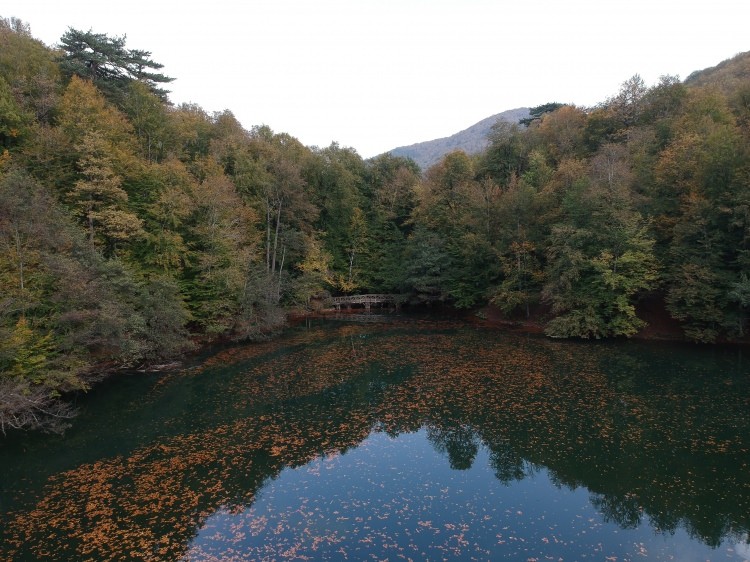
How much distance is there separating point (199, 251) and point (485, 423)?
23.6 meters

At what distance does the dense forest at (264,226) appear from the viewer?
66.1 feet

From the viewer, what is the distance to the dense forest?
20.2 m

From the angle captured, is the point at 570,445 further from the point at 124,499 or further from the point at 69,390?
the point at 69,390

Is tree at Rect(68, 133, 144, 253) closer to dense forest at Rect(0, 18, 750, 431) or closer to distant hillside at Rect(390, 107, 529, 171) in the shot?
dense forest at Rect(0, 18, 750, 431)

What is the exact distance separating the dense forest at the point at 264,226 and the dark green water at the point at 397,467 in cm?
446

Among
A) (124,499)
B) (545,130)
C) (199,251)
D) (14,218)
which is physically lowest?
(124,499)

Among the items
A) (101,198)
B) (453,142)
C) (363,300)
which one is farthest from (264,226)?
(453,142)

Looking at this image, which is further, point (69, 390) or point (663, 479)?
point (69, 390)

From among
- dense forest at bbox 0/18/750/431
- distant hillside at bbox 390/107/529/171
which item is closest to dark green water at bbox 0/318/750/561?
dense forest at bbox 0/18/750/431

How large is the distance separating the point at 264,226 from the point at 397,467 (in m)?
32.7

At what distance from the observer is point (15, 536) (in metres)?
10.9

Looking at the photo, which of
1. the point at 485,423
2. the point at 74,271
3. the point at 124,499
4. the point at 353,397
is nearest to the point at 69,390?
the point at 74,271

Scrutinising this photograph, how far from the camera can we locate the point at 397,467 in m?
14.6

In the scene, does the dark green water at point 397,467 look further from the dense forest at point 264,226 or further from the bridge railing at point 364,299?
the bridge railing at point 364,299
